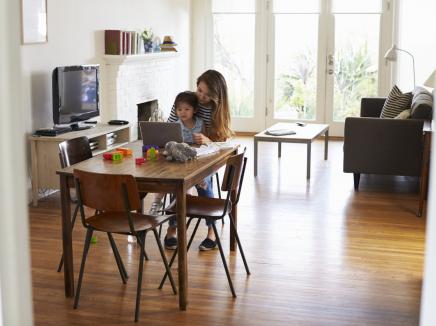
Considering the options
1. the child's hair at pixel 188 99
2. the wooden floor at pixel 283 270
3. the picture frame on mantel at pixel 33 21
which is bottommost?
the wooden floor at pixel 283 270

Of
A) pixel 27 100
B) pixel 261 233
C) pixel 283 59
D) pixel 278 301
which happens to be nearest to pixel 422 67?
pixel 283 59

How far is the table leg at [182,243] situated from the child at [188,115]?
1.23 meters

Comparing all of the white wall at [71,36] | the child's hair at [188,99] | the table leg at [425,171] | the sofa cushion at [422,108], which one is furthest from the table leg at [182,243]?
the sofa cushion at [422,108]

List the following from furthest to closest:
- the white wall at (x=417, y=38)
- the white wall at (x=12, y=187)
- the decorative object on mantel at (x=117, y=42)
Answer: the white wall at (x=417, y=38) → the decorative object on mantel at (x=117, y=42) → the white wall at (x=12, y=187)

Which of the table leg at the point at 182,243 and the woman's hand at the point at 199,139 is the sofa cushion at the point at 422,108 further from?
the table leg at the point at 182,243

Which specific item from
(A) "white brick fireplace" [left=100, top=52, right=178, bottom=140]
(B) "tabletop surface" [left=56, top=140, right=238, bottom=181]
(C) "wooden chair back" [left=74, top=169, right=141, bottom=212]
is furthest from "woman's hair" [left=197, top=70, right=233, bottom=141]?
(A) "white brick fireplace" [left=100, top=52, right=178, bottom=140]

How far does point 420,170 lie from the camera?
20.0 feet

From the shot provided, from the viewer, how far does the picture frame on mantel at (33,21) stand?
5.70m

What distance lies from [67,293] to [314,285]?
55.6 inches

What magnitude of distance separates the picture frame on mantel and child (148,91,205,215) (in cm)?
191

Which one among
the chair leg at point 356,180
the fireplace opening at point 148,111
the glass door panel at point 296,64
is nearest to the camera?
the chair leg at point 356,180

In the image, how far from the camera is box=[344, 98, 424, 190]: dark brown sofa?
6113 millimetres

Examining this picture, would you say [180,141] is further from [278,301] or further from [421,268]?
[421,268]

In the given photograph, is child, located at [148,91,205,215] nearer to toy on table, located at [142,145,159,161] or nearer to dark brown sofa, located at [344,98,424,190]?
toy on table, located at [142,145,159,161]
